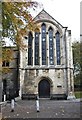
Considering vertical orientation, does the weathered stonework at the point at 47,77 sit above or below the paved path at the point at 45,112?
above

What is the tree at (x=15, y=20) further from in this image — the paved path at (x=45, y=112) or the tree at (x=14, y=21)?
the paved path at (x=45, y=112)

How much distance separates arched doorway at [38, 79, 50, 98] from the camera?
37812 millimetres

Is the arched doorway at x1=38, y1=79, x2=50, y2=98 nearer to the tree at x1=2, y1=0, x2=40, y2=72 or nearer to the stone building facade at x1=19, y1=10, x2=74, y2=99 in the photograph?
the stone building facade at x1=19, y1=10, x2=74, y2=99

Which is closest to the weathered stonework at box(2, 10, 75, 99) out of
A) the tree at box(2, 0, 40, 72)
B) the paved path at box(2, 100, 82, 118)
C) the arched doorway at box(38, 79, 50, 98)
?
the arched doorway at box(38, 79, 50, 98)

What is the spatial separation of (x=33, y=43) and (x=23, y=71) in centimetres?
466

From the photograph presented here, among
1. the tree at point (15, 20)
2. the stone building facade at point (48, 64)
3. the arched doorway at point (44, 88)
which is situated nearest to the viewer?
the tree at point (15, 20)

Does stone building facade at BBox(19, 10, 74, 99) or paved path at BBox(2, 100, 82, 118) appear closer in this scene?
paved path at BBox(2, 100, 82, 118)

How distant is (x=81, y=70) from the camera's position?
5728cm

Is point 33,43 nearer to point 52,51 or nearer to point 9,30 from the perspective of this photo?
point 52,51

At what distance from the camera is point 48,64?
38.3 metres

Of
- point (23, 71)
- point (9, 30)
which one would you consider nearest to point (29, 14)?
point (9, 30)

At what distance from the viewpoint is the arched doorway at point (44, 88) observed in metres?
37.8

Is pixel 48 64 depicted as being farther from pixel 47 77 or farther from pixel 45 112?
pixel 45 112

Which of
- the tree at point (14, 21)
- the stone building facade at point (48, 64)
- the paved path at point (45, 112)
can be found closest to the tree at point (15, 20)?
the tree at point (14, 21)
